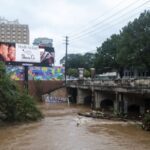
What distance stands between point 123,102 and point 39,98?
1397 inches

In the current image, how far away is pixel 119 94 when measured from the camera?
50125 mm

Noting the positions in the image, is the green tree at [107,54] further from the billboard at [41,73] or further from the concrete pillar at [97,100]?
the concrete pillar at [97,100]

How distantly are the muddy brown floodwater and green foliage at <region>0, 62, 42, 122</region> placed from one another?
4.91 feet

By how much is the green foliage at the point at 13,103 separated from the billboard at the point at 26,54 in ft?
138

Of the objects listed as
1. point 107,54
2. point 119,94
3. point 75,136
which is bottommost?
point 75,136

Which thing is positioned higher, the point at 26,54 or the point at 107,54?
the point at 107,54

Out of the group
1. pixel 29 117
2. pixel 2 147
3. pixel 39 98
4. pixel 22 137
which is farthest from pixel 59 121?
pixel 39 98

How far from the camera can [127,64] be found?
6994 cm

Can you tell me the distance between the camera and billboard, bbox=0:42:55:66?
277 feet

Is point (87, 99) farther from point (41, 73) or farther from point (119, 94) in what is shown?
point (119, 94)

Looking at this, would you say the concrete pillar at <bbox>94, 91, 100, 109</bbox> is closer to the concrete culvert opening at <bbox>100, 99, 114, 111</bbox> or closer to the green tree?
the concrete culvert opening at <bbox>100, 99, 114, 111</bbox>

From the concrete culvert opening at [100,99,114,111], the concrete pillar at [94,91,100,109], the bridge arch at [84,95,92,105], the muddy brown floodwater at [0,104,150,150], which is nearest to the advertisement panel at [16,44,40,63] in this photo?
the bridge arch at [84,95,92,105]

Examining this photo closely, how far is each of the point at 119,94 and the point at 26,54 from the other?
1625 inches

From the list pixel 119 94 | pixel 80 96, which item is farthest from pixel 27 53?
pixel 119 94
